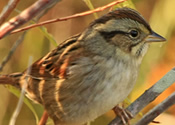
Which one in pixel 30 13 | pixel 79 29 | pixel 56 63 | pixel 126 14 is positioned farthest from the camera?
pixel 79 29

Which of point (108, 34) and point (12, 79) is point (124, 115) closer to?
point (108, 34)

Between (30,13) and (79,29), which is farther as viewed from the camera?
(79,29)

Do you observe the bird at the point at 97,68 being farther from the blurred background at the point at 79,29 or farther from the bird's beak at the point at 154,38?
the blurred background at the point at 79,29

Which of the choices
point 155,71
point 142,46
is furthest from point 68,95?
point 155,71

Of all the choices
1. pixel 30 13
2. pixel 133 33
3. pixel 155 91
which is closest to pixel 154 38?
pixel 133 33

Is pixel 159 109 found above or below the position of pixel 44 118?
below

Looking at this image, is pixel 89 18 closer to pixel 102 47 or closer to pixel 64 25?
pixel 64 25
